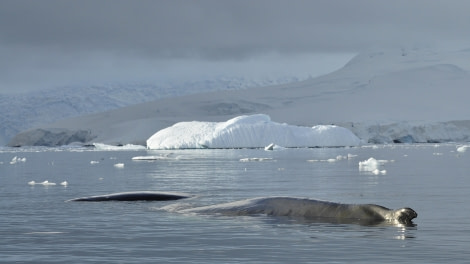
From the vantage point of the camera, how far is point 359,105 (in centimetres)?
10131

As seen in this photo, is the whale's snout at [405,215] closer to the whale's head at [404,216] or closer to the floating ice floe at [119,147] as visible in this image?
the whale's head at [404,216]

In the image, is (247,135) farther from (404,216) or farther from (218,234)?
(218,234)

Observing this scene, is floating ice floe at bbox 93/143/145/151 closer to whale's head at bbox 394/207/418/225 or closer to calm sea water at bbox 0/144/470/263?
calm sea water at bbox 0/144/470/263

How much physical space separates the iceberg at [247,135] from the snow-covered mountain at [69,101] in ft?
153

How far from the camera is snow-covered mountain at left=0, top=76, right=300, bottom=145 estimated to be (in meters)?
119

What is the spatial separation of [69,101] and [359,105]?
173ft

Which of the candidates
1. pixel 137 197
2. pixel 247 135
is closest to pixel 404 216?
pixel 137 197

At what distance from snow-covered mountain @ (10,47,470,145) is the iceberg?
11991 millimetres

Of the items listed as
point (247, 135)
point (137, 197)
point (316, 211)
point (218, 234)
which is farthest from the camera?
point (247, 135)

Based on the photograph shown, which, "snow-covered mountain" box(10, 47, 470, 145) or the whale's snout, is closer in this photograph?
the whale's snout

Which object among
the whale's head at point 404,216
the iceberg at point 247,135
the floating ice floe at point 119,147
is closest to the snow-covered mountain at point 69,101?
the floating ice floe at point 119,147

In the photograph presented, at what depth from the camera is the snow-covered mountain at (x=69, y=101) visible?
391 ft

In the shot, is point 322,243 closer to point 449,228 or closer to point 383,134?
point 449,228

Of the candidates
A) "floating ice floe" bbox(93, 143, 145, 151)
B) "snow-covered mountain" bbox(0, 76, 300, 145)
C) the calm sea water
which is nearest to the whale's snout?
the calm sea water
